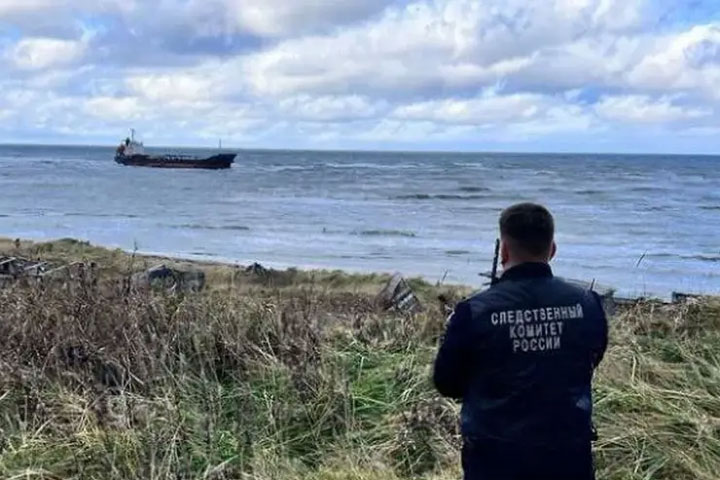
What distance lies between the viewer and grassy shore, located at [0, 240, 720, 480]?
466 centimetres

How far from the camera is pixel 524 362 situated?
2943 mm

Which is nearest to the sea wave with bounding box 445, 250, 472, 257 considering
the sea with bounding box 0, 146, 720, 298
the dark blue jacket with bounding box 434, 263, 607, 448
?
the sea with bounding box 0, 146, 720, 298

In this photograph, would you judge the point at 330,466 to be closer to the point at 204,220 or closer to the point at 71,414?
the point at 71,414

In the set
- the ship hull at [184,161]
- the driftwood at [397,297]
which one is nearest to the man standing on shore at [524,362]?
the driftwood at [397,297]

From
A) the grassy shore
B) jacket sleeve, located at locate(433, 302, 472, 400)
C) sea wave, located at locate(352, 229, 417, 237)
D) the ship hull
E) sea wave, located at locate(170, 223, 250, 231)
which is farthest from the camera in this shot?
the ship hull

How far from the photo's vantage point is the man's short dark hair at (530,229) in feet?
9.61

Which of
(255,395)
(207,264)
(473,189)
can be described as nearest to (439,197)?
(473,189)

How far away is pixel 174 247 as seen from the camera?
28578 mm

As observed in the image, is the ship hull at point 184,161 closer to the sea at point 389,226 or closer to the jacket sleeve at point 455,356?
the sea at point 389,226

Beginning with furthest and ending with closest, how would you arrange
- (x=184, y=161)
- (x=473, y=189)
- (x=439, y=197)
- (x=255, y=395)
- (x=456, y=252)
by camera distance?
(x=184, y=161) → (x=473, y=189) → (x=439, y=197) → (x=456, y=252) → (x=255, y=395)

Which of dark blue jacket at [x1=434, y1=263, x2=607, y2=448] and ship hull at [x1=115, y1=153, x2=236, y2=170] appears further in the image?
ship hull at [x1=115, y1=153, x2=236, y2=170]

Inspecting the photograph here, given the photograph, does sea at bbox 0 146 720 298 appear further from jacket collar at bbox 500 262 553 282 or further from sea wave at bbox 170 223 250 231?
jacket collar at bbox 500 262 553 282

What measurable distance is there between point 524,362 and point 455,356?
22cm

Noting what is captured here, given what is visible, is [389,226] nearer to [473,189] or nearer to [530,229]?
[473,189]
